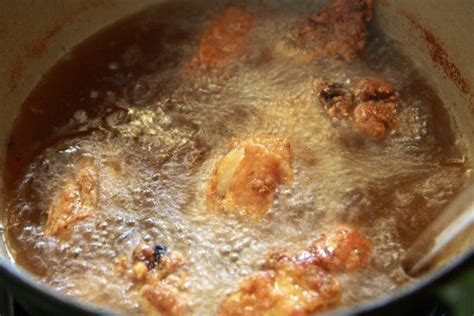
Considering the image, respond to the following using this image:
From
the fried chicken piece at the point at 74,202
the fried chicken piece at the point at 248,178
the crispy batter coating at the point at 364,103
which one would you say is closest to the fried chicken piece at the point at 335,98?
the crispy batter coating at the point at 364,103

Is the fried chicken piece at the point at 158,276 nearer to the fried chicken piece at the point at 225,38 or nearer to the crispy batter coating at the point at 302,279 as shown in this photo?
the crispy batter coating at the point at 302,279

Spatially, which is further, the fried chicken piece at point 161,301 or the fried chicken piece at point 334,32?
the fried chicken piece at point 334,32

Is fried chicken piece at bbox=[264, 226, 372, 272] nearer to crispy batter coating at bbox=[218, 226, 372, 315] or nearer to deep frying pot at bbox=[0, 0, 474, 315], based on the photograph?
crispy batter coating at bbox=[218, 226, 372, 315]

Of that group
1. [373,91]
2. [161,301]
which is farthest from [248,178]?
[373,91]

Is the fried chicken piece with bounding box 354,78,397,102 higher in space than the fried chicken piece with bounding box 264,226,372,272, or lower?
higher

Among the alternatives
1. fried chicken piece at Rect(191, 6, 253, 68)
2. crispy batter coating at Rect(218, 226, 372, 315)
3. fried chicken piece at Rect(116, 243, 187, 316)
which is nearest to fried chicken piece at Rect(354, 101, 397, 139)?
crispy batter coating at Rect(218, 226, 372, 315)

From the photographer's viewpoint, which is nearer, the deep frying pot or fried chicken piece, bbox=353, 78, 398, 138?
fried chicken piece, bbox=353, 78, 398, 138

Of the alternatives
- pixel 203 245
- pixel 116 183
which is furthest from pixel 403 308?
pixel 116 183
